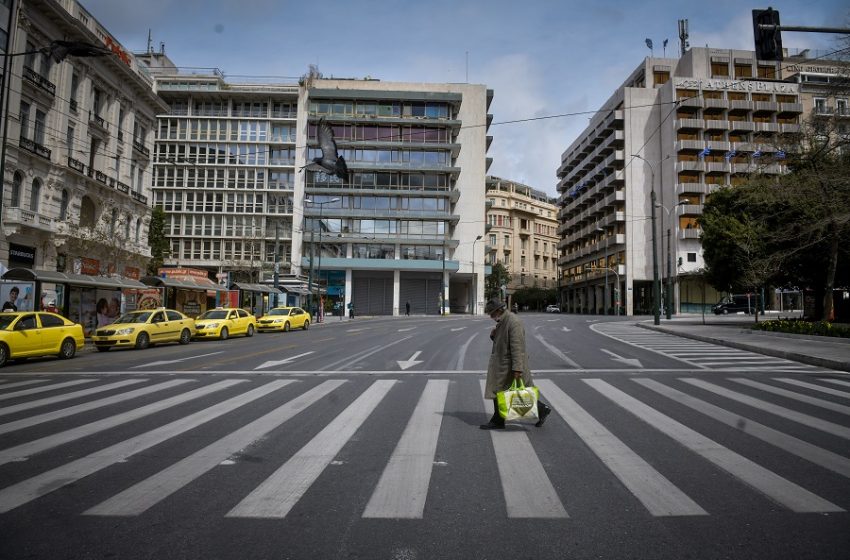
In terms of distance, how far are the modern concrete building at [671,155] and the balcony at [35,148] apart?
170 ft

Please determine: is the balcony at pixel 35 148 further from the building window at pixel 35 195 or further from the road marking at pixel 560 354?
the road marking at pixel 560 354

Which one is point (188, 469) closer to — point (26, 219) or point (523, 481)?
point (523, 481)

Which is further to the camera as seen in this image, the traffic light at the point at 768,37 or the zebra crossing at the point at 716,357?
the zebra crossing at the point at 716,357

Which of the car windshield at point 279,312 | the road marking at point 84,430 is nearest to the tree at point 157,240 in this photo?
the car windshield at point 279,312

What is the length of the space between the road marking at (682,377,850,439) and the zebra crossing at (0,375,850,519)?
0.02 metres

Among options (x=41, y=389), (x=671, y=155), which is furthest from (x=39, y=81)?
(x=671, y=155)

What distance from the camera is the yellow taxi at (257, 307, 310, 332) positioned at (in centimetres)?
3088

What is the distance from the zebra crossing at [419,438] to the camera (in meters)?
4.20

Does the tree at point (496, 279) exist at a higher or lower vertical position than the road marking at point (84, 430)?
higher

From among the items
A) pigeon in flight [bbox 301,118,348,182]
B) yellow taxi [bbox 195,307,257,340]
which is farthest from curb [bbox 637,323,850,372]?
pigeon in flight [bbox 301,118,348,182]

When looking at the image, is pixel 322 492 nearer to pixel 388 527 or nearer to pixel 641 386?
pixel 388 527

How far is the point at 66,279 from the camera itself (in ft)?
67.2

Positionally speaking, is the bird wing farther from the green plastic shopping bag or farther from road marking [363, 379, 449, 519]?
the green plastic shopping bag

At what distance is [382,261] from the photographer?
5994 cm
